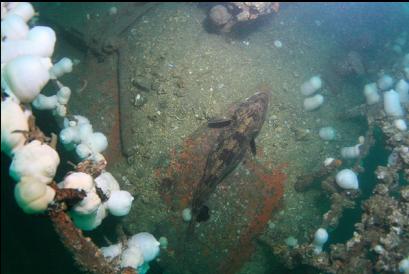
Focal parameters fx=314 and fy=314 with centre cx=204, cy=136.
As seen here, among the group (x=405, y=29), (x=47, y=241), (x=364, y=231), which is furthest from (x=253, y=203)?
(x=405, y=29)

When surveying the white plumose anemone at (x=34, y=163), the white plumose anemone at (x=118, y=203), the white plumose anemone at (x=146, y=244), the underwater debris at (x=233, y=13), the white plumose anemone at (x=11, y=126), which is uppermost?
the white plumose anemone at (x=11, y=126)

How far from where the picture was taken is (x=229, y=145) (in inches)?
276

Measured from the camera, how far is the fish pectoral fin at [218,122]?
719cm

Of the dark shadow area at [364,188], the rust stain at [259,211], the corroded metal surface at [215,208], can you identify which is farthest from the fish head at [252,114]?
the dark shadow area at [364,188]

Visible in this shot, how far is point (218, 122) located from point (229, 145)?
61 centimetres

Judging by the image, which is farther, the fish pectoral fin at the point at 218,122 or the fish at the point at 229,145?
the fish pectoral fin at the point at 218,122

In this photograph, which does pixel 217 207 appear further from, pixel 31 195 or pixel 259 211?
pixel 31 195

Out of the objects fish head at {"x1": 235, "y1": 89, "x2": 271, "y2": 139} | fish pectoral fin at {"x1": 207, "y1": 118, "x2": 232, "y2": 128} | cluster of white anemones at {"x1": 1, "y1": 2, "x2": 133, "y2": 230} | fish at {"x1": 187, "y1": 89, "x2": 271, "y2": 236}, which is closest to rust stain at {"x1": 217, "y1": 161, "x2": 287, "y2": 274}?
fish at {"x1": 187, "y1": 89, "x2": 271, "y2": 236}

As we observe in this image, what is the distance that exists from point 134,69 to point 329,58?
6.52 meters

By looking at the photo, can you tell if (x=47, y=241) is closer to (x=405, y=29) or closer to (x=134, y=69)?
(x=134, y=69)

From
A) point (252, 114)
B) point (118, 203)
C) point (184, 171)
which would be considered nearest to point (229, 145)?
point (252, 114)

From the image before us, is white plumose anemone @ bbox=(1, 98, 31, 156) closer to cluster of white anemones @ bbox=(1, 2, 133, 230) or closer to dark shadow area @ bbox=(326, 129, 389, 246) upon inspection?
cluster of white anemones @ bbox=(1, 2, 133, 230)

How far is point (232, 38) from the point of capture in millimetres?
9172

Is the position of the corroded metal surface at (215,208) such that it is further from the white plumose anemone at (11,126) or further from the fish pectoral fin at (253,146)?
the white plumose anemone at (11,126)
